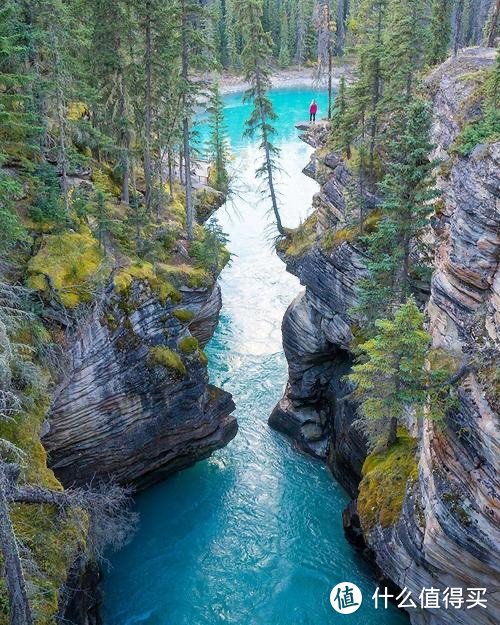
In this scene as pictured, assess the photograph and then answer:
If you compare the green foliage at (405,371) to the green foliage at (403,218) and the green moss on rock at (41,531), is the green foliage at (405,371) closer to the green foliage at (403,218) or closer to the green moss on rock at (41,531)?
the green foliage at (403,218)

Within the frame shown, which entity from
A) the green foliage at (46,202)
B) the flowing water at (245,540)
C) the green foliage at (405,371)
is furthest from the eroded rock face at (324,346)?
the green foliage at (46,202)

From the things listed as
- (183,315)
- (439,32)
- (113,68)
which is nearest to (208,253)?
(183,315)

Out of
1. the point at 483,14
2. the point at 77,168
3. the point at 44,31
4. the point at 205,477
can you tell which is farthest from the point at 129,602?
the point at 483,14

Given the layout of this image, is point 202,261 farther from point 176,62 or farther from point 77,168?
point 176,62

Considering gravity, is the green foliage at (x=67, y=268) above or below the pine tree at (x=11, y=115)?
below

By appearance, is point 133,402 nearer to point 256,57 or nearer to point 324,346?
point 324,346

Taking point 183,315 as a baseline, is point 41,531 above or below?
below

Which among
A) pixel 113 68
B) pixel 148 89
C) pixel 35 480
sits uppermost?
pixel 113 68

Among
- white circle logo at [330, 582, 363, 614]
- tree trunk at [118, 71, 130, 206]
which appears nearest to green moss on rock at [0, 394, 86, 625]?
white circle logo at [330, 582, 363, 614]
